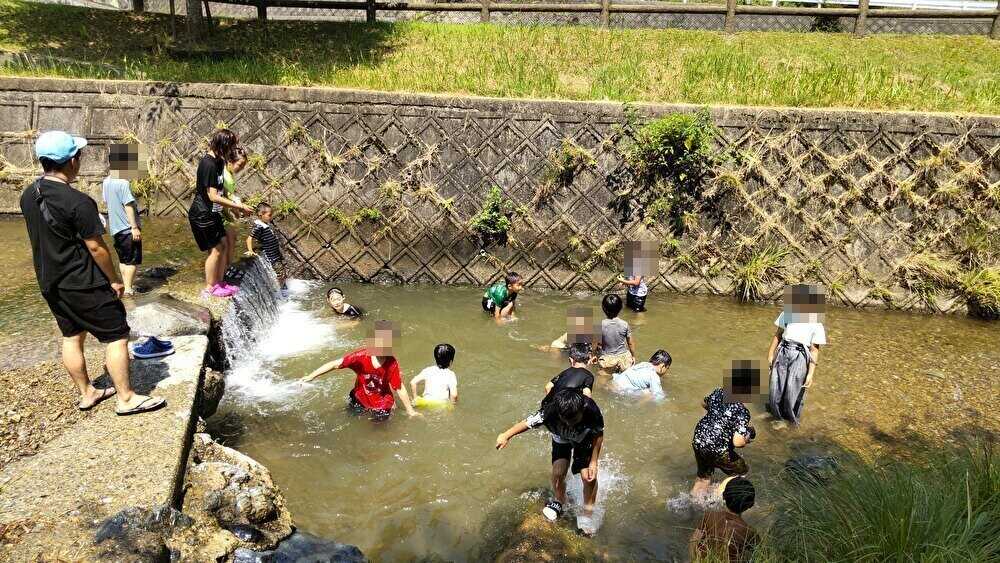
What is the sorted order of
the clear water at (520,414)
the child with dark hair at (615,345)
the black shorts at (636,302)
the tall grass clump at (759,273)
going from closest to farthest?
the clear water at (520,414) → the child with dark hair at (615,345) → the black shorts at (636,302) → the tall grass clump at (759,273)

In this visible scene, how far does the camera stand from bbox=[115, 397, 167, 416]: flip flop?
15.3 feet

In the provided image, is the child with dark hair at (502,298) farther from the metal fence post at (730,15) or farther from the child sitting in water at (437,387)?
the metal fence post at (730,15)

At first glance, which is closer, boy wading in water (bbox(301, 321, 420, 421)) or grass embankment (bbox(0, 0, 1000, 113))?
boy wading in water (bbox(301, 321, 420, 421))

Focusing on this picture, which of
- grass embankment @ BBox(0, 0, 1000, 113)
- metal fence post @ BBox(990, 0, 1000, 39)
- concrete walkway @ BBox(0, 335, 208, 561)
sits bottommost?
concrete walkway @ BBox(0, 335, 208, 561)

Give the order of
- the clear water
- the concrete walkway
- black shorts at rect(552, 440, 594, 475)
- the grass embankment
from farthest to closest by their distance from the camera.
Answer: the grass embankment < the clear water < black shorts at rect(552, 440, 594, 475) < the concrete walkway

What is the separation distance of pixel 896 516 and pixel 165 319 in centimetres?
649

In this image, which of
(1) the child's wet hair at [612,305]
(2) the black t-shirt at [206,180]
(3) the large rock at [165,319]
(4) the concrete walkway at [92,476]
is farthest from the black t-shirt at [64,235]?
(1) the child's wet hair at [612,305]

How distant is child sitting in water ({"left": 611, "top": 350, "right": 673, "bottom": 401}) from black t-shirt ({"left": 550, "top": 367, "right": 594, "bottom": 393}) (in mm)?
2413

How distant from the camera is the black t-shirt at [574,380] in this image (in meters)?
4.85

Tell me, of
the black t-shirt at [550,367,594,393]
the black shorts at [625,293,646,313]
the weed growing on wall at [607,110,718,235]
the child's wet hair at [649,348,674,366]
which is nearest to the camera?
the black t-shirt at [550,367,594,393]

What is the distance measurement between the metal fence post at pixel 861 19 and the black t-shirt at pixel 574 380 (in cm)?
1498

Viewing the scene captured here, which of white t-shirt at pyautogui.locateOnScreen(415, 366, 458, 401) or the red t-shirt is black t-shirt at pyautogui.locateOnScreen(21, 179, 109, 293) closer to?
the red t-shirt

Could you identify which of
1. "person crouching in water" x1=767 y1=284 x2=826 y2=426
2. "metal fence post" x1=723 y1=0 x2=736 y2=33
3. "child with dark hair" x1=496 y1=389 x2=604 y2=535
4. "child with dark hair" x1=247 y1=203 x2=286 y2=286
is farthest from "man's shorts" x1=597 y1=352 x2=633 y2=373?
"metal fence post" x1=723 y1=0 x2=736 y2=33

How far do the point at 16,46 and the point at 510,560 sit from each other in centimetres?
1517
